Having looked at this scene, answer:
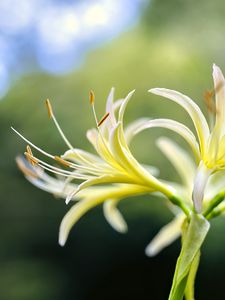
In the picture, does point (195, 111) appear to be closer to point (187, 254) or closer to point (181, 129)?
point (181, 129)

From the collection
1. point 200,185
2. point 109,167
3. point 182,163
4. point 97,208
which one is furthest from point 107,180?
point 97,208

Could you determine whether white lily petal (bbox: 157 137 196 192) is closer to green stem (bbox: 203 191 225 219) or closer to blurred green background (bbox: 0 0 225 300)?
green stem (bbox: 203 191 225 219)

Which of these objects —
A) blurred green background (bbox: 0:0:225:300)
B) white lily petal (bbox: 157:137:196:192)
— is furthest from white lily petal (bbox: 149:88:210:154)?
blurred green background (bbox: 0:0:225:300)

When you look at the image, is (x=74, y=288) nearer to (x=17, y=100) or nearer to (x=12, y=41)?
(x=17, y=100)

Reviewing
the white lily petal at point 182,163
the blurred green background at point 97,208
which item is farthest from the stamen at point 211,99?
the blurred green background at point 97,208

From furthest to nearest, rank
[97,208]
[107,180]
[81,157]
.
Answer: [97,208] < [81,157] < [107,180]

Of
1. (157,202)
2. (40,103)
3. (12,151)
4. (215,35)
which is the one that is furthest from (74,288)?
(215,35)
